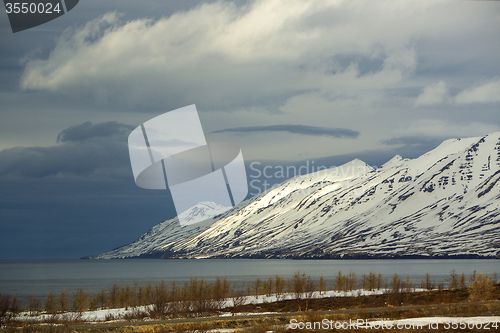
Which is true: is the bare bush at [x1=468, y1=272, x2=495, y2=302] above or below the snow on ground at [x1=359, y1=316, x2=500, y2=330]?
below

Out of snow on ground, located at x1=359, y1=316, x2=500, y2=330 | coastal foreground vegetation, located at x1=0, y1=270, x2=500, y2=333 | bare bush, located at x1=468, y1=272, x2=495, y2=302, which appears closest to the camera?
snow on ground, located at x1=359, y1=316, x2=500, y2=330

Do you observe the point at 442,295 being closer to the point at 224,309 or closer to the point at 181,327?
the point at 224,309

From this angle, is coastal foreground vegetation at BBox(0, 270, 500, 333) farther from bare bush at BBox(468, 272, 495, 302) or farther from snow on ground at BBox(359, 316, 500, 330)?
snow on ground at BBox(359, 316, 500, 330)

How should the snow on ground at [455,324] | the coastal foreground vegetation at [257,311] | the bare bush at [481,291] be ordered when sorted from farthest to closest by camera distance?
the bare bush at [481,291] < the coastal foreground vegetation at [257,311] < the snow on ground at [455,324]

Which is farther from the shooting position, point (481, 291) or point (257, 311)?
point (257, 311)

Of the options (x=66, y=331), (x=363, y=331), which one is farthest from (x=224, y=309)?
(x=363, y=331)

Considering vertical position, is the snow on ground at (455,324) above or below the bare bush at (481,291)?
above

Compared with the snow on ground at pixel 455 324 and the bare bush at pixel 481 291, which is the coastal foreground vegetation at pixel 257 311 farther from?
the snow on ground at pixel 455 324

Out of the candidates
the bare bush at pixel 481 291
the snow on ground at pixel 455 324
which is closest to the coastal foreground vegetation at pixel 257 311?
the bare bush at pixel 481 291

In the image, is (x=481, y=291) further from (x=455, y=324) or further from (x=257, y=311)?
(x=257, y=311)

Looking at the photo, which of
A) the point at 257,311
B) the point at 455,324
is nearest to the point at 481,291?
the point at 455,324

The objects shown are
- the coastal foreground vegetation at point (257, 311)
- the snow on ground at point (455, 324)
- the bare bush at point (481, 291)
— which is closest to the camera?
the snow on ground at point (455, 324)

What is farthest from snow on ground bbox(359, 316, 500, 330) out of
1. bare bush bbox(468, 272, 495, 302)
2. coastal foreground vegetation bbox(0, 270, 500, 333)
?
bare bush bbox(468, 272, 495, 302)

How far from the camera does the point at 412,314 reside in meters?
32.5
